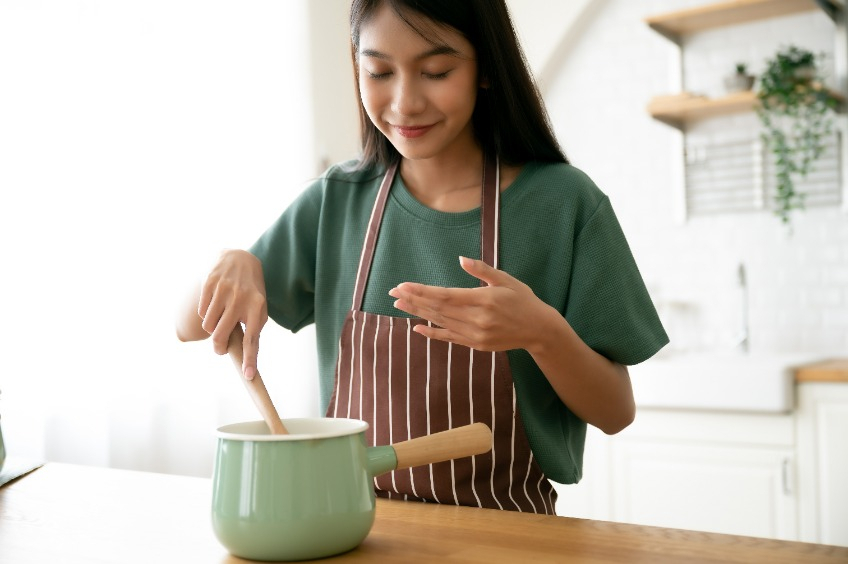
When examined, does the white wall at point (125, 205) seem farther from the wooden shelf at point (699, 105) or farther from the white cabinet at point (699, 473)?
the wooden shelf at point (699, 105)

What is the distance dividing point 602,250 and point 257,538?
25.4 inches

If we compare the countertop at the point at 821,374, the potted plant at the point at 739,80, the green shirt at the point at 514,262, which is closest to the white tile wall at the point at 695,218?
the potted plant at the point at 739,80

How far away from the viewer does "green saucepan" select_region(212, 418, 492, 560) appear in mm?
820

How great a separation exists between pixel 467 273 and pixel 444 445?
0.39m

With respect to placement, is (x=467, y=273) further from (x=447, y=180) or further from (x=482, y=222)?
(x=447, y=180)

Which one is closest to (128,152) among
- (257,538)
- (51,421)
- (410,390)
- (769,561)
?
(51,421)

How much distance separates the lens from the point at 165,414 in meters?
2.52

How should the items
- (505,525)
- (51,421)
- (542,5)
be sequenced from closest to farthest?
(505,525)
(51,421)
(542,5)

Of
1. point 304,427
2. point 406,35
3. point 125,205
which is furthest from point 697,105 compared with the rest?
point 304,427

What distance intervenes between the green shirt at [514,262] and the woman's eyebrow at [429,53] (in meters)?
0.23

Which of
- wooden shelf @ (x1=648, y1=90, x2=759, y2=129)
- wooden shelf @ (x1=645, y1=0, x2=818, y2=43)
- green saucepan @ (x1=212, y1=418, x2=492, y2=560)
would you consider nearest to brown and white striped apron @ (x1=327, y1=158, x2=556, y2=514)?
green saucepan @ (x1=212, y1=418, x2=492, y2=560)

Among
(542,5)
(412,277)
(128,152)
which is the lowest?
(412,277)

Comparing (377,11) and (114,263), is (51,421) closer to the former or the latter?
(114,263)

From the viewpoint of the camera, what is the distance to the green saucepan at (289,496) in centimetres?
82
